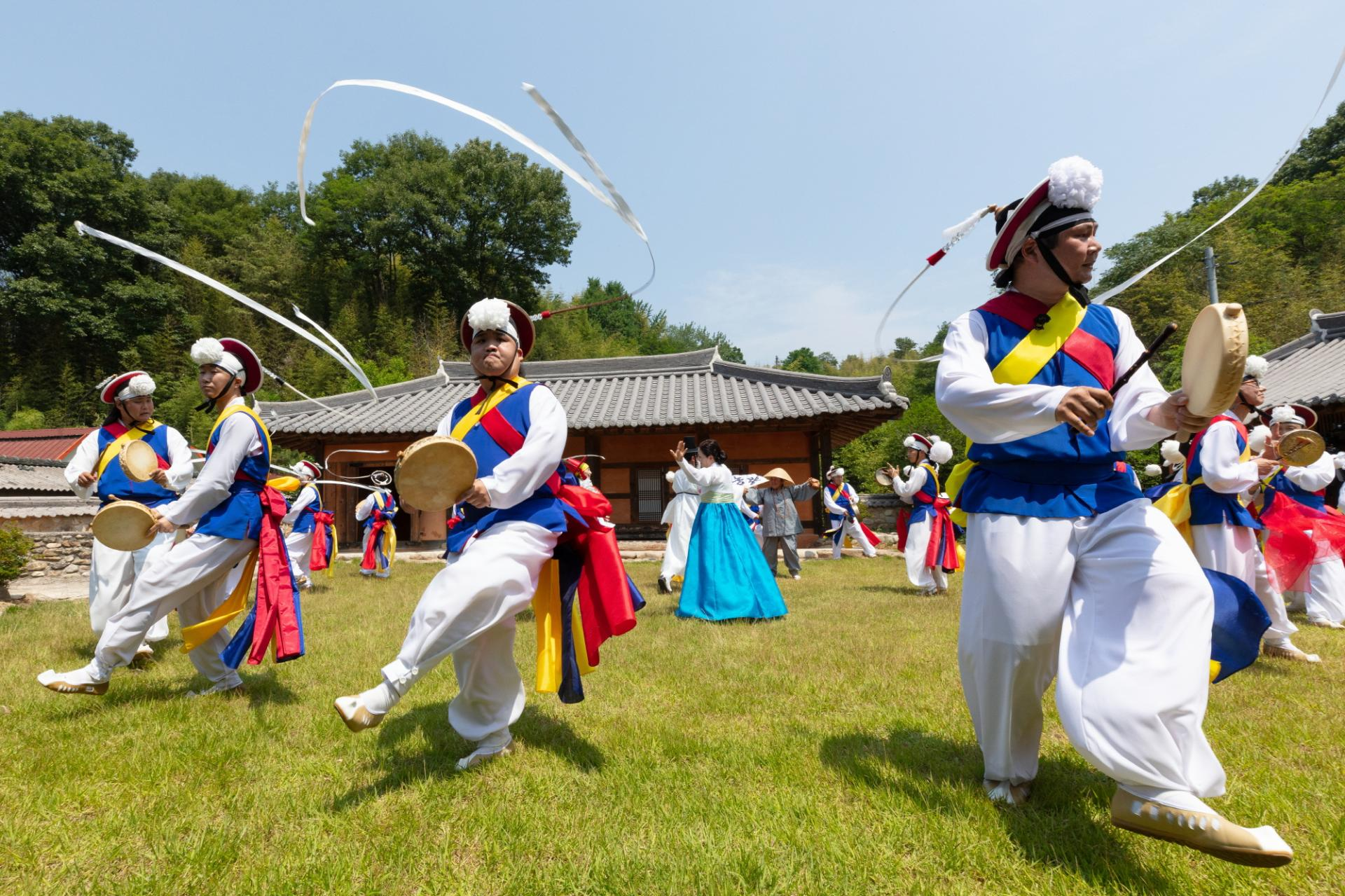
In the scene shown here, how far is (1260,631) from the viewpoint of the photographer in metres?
2.34

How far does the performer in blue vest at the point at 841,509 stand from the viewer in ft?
48.1

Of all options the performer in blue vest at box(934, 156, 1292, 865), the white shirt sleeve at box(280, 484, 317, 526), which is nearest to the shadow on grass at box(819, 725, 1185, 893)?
the performer in blue vest at box(934, 156, 1292, 865)

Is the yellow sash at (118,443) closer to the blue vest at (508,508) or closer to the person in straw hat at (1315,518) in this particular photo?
the blue vest at (508,508)

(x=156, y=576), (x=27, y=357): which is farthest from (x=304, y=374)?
(x=156, y=576)

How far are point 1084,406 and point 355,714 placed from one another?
8.03 feet

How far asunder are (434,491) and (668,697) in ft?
6.53

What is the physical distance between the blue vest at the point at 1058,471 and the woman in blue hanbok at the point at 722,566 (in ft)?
14.5

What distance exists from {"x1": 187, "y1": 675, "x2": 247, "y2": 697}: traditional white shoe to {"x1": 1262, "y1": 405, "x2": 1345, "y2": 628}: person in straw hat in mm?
7279

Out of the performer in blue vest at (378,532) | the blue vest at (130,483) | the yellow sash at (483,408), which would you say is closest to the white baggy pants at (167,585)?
the blue vest at (130,483)

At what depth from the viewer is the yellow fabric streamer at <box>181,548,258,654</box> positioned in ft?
13.4

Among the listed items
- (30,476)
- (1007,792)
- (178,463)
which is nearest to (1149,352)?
(1007,792)

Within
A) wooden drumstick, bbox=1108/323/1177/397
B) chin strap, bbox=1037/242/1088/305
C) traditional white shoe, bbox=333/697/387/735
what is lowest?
traditional white shoe, bbox=333/697/387/735

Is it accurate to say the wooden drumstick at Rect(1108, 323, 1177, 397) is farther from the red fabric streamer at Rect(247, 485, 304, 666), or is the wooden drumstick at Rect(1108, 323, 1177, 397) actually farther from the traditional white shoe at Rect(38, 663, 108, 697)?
the traditional white shoe at Rect(38, 663, 108, 697)

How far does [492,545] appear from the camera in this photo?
281 cm
